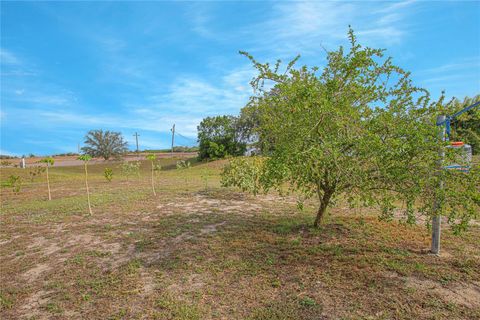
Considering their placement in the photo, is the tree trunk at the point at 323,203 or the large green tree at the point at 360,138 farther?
the tree trunk at the point at 323,203

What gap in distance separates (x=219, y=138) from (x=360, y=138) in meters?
32.2

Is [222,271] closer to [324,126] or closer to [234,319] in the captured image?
[234,319]

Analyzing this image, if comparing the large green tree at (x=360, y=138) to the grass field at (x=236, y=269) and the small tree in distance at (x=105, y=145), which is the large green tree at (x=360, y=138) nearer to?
the grass field at (x=236, y=269)

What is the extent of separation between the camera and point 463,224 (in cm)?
356

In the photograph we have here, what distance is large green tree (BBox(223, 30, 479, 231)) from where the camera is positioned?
3.77 meters

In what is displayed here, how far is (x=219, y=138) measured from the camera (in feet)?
117

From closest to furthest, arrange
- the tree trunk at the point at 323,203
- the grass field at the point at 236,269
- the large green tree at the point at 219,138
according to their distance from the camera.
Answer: the grass field at the point at 236,269
the tree trunk at the point at 323,203
the large green tree at the point at 219,138

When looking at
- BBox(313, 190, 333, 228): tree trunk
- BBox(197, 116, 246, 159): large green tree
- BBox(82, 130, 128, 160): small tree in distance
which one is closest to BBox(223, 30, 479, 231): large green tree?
BBox(313, 190, 333, 228): tree trunk

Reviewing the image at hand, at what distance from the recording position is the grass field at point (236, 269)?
11.1 feet

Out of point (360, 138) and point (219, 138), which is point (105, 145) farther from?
point (360, 138)

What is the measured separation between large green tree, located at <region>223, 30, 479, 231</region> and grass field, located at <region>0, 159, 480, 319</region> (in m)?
0.88

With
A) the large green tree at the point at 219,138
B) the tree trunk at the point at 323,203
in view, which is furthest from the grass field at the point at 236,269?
the large green tree at the point at 219,138

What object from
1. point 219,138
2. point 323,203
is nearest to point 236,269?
point 323,203

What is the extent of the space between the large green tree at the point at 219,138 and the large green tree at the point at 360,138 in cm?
2661
